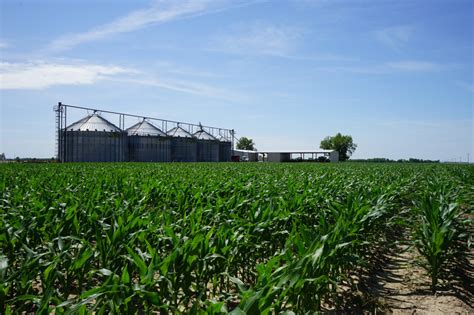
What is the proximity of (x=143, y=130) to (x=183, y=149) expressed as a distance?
285 inches

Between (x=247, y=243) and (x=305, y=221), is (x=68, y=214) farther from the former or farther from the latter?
(x=305, y=221)

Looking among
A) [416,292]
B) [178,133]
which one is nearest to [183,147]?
[178,133]

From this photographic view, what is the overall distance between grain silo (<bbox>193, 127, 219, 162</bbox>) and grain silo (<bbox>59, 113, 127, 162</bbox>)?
1791 centimetres

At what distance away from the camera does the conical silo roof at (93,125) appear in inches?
1898

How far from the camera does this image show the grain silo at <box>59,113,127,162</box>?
47.1 meters

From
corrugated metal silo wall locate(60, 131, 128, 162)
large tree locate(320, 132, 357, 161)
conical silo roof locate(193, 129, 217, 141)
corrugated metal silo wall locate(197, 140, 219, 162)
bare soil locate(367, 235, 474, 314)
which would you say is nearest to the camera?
bare soil locate(367, 235, 474, 314)

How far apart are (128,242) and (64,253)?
71 centimetres

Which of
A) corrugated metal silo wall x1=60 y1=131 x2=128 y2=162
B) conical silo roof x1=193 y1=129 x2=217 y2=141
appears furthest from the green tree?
corrugated metal silo wall x1=60 y1=131 x2=128 y2=162

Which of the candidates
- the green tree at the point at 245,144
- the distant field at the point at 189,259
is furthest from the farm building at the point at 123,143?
the green tree at the point at 245,144

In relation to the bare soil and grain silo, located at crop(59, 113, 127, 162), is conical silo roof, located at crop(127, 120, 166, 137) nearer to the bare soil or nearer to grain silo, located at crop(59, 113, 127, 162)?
grain silo, located at crop(59, 113, 127, 162)

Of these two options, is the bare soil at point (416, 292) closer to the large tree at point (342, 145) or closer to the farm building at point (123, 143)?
the farm building at point (123, 143)

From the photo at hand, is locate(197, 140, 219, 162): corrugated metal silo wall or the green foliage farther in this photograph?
locate(197, 140, 219, 162): corrugated metal silo wall

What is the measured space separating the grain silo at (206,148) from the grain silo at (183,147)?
3.27 metres

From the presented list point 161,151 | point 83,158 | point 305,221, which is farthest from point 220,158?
point 305,221
